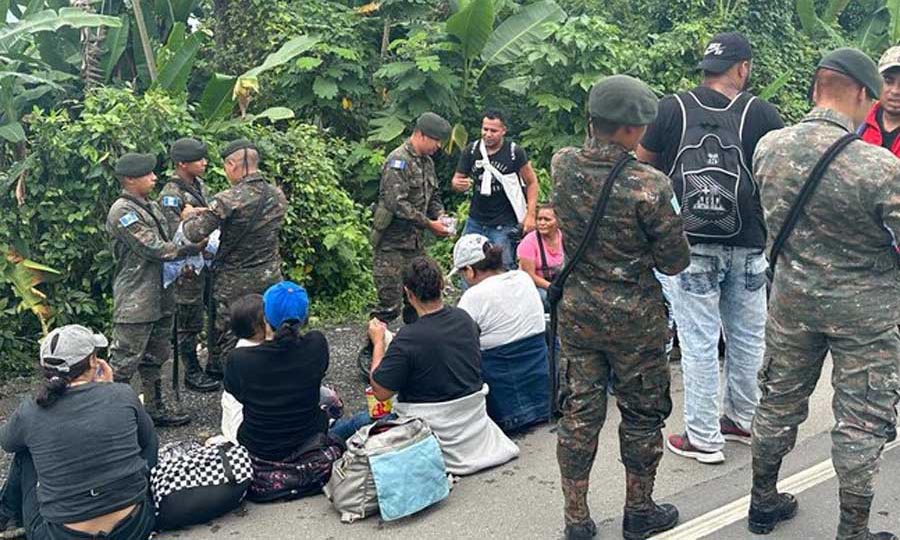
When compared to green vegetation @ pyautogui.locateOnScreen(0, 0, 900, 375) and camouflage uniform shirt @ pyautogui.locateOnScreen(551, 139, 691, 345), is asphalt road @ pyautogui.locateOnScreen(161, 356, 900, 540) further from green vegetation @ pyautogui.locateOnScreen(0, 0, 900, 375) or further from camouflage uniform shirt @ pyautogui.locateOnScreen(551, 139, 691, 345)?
green vegetation @ pyautogui.locateOnScreen(0, 0, 900, 375)

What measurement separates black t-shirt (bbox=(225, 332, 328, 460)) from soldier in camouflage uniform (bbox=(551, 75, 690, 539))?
1372mm

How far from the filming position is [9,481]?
Answer: 4.27 metres

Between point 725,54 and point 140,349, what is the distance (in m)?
3.89

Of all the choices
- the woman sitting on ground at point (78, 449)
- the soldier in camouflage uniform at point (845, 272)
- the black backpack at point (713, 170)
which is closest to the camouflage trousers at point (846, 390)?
the soldier in camouflage uniform at point (845, 272)

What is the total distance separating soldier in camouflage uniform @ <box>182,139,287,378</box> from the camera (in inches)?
238

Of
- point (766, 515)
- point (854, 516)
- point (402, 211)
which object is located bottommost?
point (766, 515)

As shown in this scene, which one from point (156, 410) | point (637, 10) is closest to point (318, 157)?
point (156, 410)

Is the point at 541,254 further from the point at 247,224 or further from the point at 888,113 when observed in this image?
the point at 888,113

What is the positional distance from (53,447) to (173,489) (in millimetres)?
762

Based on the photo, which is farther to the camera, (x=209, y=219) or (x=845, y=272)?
(x=209, y=219)

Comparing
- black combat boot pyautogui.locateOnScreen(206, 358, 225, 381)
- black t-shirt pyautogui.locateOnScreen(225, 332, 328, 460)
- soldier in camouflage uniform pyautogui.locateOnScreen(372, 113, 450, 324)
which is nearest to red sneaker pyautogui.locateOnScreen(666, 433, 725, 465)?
black t-shirt pyautogui.locateOnScreen(225, 332, 328, 460)

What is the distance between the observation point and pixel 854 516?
384 cm

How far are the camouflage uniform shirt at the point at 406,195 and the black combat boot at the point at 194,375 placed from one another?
1.56 m

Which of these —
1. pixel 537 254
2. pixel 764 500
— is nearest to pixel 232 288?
pixel 537 254
